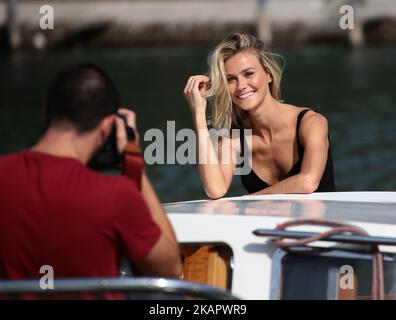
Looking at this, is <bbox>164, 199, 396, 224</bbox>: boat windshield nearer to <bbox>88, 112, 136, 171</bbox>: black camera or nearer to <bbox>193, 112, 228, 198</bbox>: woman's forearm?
<bbox>193, 112, 228, 198</bbox>: woman's forearm

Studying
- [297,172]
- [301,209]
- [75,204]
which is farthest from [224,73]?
[75,204]

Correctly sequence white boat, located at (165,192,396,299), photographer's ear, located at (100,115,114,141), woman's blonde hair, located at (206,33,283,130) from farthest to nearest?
1. woman's blonde hair, located at (206,33,283,130)
2. white boat, located at (165,192,396,299)
3. photographer's ear, located at (100,115,114,141)

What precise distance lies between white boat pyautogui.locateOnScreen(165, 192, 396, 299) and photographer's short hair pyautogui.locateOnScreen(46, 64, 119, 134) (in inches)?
40.8

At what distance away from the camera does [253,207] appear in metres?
5.46

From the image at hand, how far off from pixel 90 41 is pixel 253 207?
3498cm

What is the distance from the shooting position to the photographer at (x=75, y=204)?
400 cm

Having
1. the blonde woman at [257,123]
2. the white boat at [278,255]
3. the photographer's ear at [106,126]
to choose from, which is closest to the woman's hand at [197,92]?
the blonde woman at [257,123]

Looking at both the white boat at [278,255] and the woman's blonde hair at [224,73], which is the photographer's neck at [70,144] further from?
the woman's blonde hair at [224,73]

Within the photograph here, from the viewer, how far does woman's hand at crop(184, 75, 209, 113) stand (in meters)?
6.45

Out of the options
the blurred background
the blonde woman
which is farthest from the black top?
the blurred background

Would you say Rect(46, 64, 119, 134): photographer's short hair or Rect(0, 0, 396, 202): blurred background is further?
Rect(0, 0, 396, 202): blurred background

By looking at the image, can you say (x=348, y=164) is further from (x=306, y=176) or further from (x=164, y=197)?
(x=306, y=176)

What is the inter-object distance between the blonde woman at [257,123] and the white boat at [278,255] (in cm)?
104
